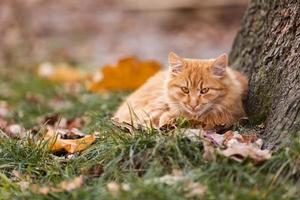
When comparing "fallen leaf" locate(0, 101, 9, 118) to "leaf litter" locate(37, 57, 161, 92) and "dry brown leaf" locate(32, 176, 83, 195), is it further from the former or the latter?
"dry brown leaf" locate(32, 176, 83, 195)

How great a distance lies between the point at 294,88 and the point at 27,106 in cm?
388

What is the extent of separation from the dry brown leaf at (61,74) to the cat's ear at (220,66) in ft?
14.9

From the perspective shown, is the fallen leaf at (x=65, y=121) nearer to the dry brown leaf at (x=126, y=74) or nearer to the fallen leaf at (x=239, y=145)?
the dry brown leaf at (x=126, y=74)

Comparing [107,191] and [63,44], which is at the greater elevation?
[107,191]

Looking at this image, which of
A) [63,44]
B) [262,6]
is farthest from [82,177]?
[63,44]

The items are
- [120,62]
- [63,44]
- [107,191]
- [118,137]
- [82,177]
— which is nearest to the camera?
[107,191]

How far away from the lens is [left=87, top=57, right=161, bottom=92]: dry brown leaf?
7250 millimetres

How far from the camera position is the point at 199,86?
16.4ft

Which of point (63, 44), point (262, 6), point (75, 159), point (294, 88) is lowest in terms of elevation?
point (63, 44)

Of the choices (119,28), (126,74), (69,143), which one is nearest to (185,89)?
(69,143)

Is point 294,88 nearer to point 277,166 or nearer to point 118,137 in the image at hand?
point 277,166

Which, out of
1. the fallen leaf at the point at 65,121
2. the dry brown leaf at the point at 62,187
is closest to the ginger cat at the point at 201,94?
the dry brown leaf at the point at 62,187

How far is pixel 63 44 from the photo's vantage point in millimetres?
13133

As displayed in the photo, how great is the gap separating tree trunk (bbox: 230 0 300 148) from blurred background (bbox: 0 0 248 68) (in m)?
6.02
